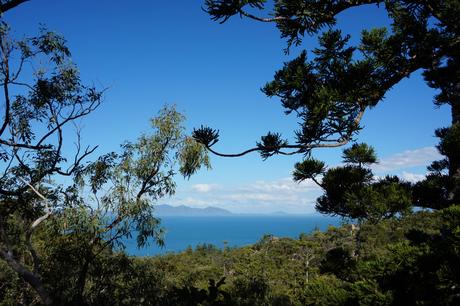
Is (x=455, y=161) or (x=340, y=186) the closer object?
(x=455, y=161)

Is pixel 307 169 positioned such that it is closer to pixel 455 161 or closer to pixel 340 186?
pixel 340 186

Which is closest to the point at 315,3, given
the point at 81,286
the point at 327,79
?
the point at 327,79

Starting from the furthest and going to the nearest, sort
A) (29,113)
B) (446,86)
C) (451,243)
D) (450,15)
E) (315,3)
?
1. (29,113)
2. (446,86)
3. (451,243)
4. (450,15)
5. (315,3)

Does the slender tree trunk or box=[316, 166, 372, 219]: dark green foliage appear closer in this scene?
the slender tree trunk

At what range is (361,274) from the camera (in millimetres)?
5430

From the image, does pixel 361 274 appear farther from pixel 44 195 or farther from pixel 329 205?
pixel 44 195

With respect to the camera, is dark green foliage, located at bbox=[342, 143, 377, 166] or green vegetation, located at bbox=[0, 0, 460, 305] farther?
dark green foliage, located at bbox=[342, 143, 377, 166]

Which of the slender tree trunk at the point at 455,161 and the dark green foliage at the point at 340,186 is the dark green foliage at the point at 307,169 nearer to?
the dark green foliage at the point at 340,186

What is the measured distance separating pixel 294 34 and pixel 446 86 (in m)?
3.46

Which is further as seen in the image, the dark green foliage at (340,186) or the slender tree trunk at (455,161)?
the dark green foliage at (340,186)

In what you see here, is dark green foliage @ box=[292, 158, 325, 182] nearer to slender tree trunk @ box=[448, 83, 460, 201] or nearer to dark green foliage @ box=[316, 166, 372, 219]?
dark green foliage @ box=[316, 166, 372, 219]

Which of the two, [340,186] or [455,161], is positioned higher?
[455,161]

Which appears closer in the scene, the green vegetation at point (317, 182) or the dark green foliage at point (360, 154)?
the green vegetation at point (317, 182)

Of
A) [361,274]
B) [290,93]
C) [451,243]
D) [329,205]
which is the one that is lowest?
[361,274]
